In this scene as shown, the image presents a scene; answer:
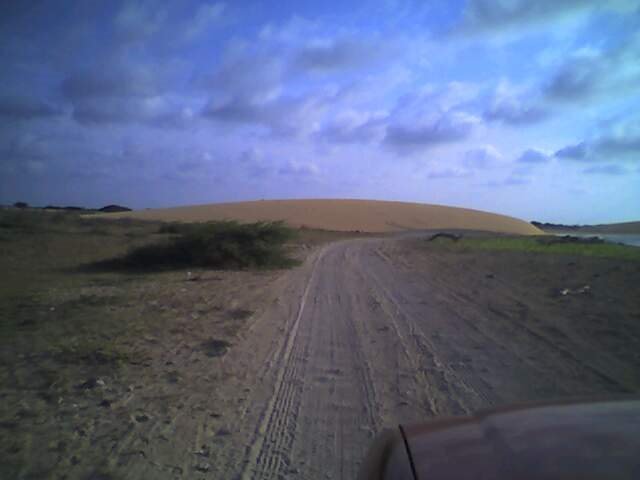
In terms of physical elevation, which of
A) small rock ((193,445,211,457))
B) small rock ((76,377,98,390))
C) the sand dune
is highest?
the sand dune

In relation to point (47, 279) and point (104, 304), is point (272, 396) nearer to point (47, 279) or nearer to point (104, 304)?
point (104, 304)

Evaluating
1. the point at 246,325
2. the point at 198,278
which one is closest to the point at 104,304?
the point at 246,325

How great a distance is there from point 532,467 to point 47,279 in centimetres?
1599

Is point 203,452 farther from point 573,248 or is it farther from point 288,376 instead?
point 573,248

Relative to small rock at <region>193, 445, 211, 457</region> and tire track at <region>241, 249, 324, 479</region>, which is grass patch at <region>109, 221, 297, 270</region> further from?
small rock at <region>193, 445, 211, 457</region>

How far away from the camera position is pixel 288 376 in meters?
6.46

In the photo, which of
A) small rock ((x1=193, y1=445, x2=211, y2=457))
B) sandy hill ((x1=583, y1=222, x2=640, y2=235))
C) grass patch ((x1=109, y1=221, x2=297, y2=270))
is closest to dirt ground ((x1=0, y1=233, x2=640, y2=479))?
small rock ((x1=193, y1=445, x2=211, y2=457))

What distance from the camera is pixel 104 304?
35.7 feet

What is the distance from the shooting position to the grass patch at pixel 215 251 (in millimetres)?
19234

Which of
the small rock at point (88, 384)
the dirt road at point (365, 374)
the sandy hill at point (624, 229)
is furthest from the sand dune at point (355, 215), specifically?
the small rock at point (88, 384)

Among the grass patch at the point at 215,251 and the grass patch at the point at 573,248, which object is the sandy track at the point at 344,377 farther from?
the grass patch at the point at 573,248

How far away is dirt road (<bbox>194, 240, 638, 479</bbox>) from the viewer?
4492 mm

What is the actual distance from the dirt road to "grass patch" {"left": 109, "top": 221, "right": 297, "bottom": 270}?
27.5 ft

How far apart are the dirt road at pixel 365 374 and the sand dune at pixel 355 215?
65746mm
